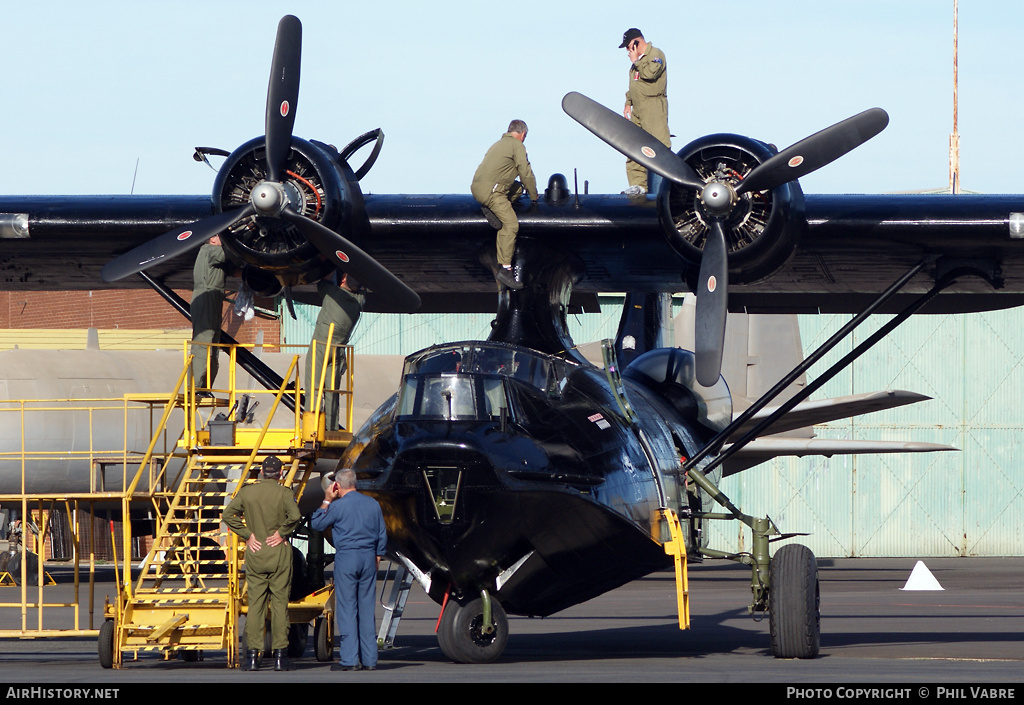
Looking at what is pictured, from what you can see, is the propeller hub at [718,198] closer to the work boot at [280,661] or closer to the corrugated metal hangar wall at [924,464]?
the work boot at [280,661]

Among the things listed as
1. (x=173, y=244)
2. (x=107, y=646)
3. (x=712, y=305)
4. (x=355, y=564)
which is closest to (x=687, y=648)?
(x=712, y=305)

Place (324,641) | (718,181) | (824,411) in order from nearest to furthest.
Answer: (324,641), (718,181), (824,411)

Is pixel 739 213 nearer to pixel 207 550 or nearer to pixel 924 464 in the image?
pixel 207 550

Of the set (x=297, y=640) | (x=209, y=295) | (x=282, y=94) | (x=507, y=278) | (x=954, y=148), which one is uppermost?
(x=954, y=148)

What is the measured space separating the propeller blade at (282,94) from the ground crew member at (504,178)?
2.11 m

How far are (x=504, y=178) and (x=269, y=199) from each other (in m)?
2.61

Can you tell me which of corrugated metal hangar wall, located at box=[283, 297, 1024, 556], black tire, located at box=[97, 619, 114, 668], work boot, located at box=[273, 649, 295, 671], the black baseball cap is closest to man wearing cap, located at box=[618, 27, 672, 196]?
the black baseball cap

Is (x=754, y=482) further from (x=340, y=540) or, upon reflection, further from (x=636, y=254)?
(x=340, y=540)

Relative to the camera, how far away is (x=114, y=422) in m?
28.7

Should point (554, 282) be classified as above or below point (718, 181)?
below

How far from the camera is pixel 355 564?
11.5m

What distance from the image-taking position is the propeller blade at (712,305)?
1337 cm

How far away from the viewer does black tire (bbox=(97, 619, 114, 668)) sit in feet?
39.7

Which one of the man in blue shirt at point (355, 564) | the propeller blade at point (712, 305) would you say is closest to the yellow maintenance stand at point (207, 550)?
the man in blue shirt at point (355, 564)
